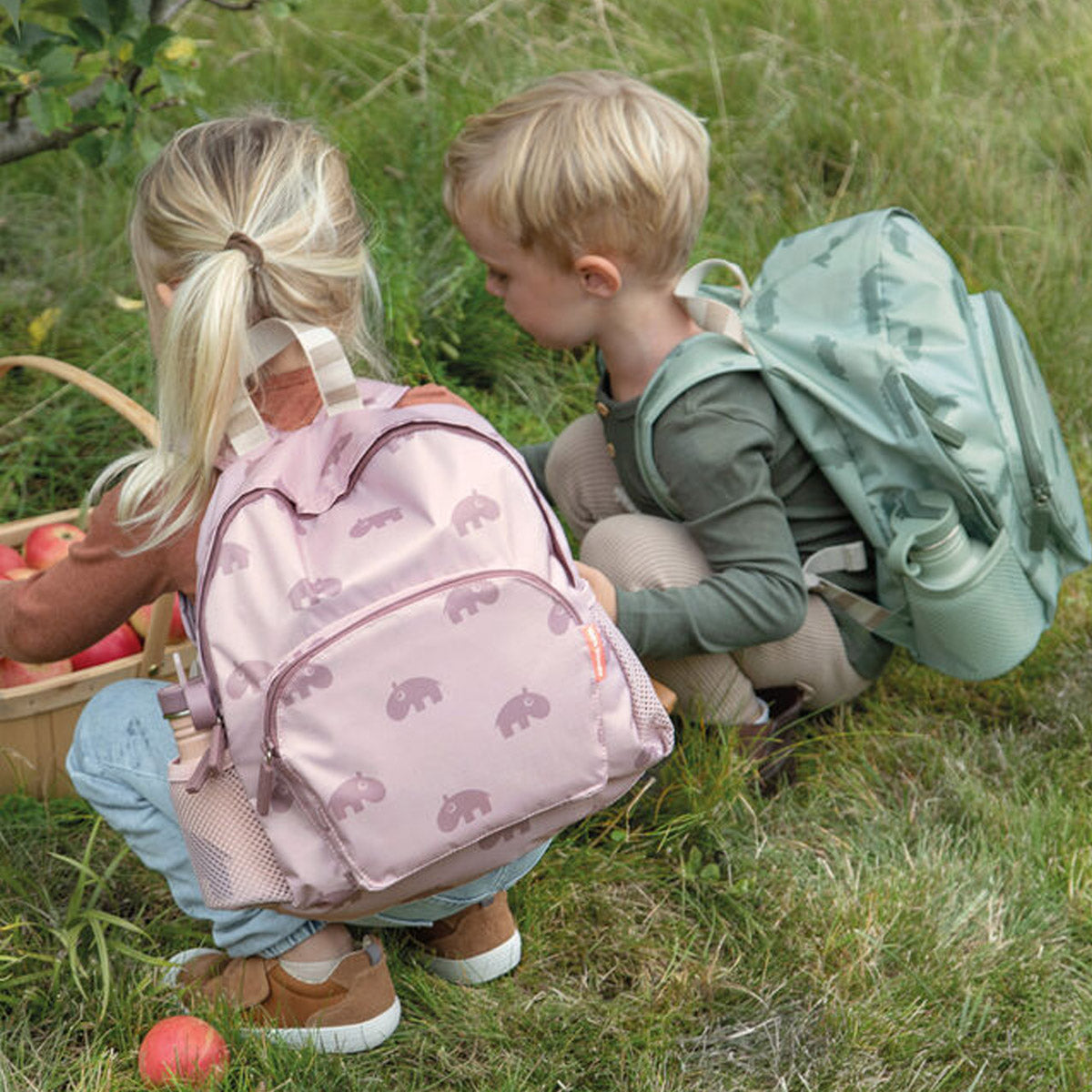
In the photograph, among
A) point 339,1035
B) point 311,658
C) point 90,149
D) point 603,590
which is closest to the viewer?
point 311,658

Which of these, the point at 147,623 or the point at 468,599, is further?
the point at 147,623

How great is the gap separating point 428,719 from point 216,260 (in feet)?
2.21

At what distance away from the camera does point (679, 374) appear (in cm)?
257

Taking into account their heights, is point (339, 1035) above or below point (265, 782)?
below

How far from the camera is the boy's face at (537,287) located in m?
2.61

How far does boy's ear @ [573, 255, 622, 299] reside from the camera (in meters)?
2.55

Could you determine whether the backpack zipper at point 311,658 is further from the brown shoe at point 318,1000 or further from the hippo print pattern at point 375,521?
the brown shoe at point 318,1000

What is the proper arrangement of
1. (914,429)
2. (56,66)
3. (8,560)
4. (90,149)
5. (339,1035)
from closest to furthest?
(339,1035) → (914,429) → (56,66) → (8,560) → (90,149)

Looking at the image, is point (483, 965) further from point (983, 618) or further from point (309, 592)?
point (983, 618)

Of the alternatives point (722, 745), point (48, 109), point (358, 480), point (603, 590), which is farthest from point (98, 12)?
point (722, 745)

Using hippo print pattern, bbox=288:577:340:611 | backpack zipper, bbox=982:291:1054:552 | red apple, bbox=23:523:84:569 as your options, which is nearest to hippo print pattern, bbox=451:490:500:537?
hippo print pattern, bbox=288:577:340:611

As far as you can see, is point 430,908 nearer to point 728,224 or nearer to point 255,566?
point 255,566

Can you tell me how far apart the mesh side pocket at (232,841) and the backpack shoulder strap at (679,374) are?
0.97 metres

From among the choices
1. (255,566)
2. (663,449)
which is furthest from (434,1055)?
(663,449)
